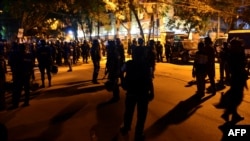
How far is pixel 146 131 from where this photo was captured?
27.9ft

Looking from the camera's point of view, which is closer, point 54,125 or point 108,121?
point 54,125

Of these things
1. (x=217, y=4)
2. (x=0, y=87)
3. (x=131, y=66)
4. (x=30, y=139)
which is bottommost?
(x=30, y=139)

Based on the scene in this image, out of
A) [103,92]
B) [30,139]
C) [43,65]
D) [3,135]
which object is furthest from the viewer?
[43,65]

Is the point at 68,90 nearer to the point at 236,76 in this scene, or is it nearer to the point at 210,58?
the point at 210,58

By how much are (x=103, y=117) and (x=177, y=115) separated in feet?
6.23

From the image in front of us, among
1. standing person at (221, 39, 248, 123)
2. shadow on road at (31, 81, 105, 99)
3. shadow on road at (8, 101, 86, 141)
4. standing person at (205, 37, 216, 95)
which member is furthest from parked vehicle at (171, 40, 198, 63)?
standing person at (221, 39, 248, 123)

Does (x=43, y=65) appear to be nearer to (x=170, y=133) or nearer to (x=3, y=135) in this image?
(x=170, y=133)

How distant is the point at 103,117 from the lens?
10.0 meters

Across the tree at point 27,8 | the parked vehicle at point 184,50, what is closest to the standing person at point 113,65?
the parked vehicle at point 184,50

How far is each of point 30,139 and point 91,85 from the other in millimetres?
8377

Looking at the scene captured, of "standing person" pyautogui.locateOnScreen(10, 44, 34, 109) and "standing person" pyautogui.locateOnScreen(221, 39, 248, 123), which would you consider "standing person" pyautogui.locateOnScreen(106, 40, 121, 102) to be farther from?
"standing person" pyautogui.locateOnScreen(221, 39, 248, 123)

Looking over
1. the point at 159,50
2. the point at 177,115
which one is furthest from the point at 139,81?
the point at 159,50

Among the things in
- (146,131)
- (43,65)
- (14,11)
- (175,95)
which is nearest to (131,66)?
(146,131)

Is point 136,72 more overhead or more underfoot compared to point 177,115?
more overhead
